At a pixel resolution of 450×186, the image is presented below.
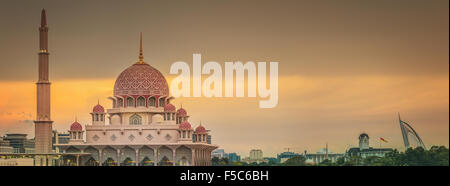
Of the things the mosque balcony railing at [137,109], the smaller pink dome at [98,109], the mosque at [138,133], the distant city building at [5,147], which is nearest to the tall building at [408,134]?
the mosque at [138,133]

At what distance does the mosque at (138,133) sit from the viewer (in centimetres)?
7025

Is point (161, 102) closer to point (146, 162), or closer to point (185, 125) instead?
point (185, 125)

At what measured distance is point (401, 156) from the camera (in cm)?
6712

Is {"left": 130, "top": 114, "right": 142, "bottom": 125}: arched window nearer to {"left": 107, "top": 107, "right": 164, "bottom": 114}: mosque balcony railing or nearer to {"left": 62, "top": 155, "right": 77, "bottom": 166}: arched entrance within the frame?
{"left": 107, "top": 107, "right": 164, "bottom": 114}: mosque balcony railing

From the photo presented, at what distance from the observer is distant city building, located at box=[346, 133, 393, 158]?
6900 cm

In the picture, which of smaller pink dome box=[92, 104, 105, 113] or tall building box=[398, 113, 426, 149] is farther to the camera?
smaller pink dome box=[92, 104, 105, 113]

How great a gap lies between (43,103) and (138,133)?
6.59 metres

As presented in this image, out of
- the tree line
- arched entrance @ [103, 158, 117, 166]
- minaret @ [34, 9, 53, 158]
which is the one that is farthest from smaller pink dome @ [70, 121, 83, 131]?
the tree line

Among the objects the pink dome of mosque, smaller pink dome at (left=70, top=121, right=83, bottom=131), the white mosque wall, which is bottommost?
the white mosque wall
